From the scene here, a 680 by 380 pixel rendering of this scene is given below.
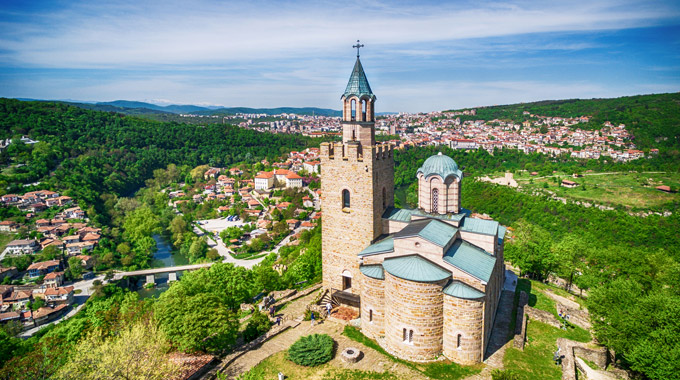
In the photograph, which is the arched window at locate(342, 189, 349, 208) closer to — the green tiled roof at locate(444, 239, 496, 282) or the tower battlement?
the tower battlement

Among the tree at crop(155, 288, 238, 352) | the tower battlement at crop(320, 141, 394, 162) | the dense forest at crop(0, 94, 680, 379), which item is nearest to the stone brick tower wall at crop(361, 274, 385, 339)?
the tower battlement at crop(320, 141, 394, 162)

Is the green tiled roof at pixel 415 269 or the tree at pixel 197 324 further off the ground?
the green tiled roof at pixel 415 269

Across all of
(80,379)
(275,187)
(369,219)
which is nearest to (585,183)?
(275,187)

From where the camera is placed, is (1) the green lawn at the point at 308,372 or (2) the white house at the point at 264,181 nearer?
(1) the green lawn at the point at 308,372

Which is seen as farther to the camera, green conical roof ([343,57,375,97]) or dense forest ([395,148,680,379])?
green conical roof ([343,57,375,97])

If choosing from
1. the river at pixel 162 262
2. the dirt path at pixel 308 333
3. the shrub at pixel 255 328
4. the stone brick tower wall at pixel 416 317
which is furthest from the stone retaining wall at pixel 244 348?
the river at pixel 162 262

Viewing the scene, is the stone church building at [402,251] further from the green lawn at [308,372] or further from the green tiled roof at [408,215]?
the green lawn at [308,372]

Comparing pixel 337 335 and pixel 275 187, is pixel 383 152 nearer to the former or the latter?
pixel 337 335
